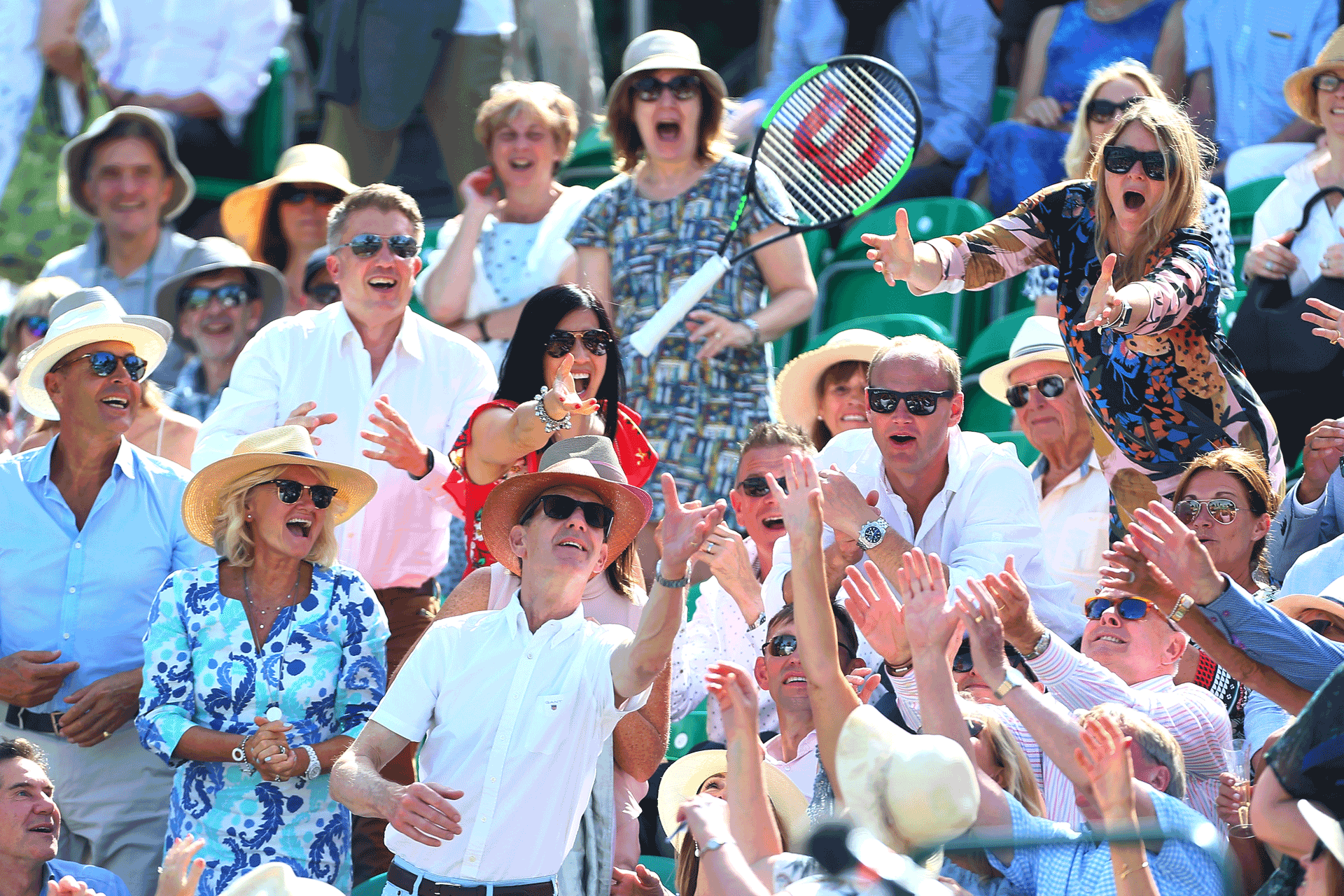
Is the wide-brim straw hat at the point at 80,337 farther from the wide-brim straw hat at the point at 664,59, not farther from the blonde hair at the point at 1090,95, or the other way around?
the blonde hair at the point at 1090,95

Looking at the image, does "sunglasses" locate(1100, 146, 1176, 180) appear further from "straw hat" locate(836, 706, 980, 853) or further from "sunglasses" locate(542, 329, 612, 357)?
"straw hat" locate(836, 706, 980, 853)

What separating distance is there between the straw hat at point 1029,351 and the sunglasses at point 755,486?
1017 millimetres

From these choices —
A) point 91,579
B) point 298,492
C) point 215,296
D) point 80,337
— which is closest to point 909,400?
point 298,492

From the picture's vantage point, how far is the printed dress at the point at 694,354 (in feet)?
19.8

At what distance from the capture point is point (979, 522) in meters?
4.77

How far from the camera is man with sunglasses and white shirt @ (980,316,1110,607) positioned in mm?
5566

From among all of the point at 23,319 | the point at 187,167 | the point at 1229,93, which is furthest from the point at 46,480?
the point at 1229,93

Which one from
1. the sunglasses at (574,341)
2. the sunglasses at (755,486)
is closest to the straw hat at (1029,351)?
the sunglasses at (755,486)

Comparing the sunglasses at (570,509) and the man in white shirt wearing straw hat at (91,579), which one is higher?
the sunglasses at (570,509)

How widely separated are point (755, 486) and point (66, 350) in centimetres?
211

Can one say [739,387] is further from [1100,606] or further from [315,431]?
[1100,606]

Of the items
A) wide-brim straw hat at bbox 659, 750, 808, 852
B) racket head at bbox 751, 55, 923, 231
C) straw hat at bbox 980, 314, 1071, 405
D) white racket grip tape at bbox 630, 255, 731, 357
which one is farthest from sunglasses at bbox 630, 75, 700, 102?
wide-brim straw hat at bbox 659, 750, 808, 852

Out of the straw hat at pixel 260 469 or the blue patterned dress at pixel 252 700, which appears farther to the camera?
the straw hat at pixel 260 469

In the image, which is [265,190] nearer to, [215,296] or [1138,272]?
[215,296]
